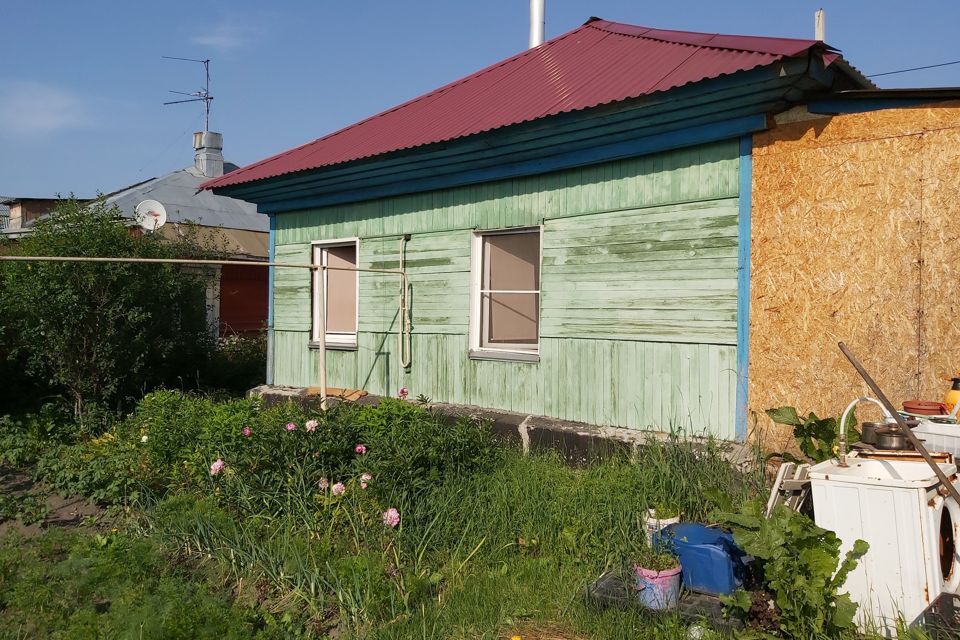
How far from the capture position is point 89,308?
8.69 meters

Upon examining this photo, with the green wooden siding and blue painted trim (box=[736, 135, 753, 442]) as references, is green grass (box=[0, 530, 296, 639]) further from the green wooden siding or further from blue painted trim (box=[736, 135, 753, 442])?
blue painted trim (box=[736, 135, 753, 442])

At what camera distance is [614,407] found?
6.38 meters

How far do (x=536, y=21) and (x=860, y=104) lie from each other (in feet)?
16.9

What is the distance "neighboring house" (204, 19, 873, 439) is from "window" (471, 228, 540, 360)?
0.02m

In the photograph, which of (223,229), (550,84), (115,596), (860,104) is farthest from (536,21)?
(223,229)

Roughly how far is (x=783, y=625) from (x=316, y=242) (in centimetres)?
706

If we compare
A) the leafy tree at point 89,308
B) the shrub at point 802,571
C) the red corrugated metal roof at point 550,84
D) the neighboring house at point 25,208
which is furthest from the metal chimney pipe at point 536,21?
the neighboring house at point 25,208

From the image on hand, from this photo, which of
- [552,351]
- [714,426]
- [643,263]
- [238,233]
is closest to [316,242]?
[552,351]

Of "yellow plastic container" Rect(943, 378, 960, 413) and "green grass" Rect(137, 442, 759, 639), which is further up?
"yellow plastic container" Rect(943, 378, 960, 413)

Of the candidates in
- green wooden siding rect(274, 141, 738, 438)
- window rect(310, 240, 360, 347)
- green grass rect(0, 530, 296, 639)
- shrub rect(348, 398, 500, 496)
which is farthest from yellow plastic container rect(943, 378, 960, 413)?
window rect(310, 240, 360, 347)

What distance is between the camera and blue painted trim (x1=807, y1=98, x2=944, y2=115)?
4.96m

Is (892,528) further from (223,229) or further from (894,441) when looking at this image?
(223,229)

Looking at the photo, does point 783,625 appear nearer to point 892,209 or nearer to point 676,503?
point 676,503

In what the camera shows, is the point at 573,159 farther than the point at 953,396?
Yes
